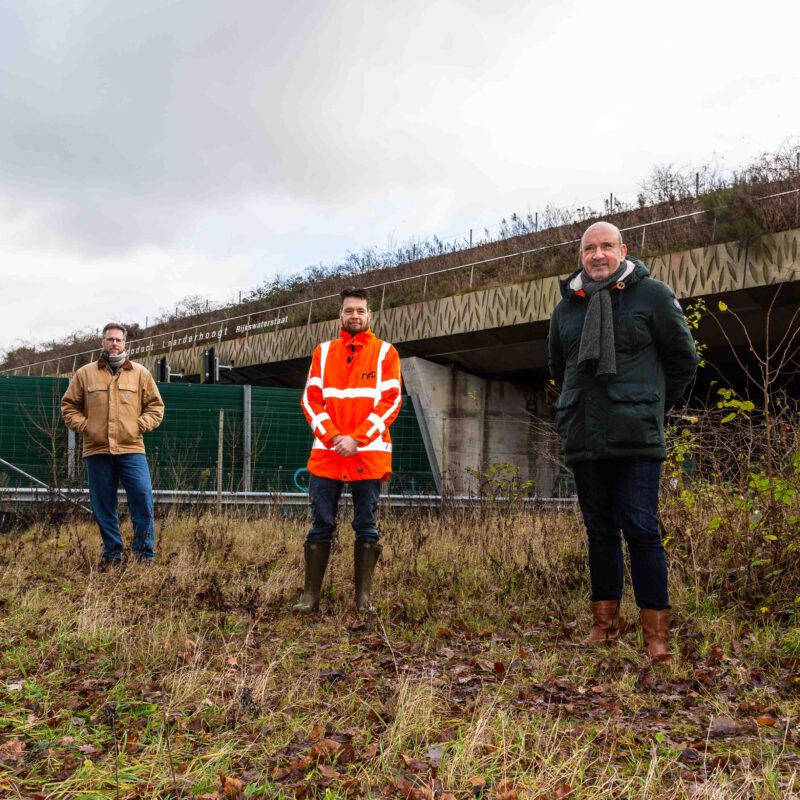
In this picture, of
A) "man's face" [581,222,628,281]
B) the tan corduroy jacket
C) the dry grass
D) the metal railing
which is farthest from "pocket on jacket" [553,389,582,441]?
the metal railing

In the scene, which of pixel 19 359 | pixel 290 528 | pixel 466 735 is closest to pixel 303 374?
pixel 290 528

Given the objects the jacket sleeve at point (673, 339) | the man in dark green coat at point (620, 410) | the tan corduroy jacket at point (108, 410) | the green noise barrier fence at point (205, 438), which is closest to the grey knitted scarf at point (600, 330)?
the man in dark green coat at point (620, 410)

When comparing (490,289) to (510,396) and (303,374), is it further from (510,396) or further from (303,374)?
(303,374)

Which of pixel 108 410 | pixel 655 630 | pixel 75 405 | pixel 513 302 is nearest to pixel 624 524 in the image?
pixel 655 630

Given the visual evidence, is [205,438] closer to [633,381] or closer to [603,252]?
[603,252]

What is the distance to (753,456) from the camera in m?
5.84

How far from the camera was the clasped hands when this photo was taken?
5.55 m

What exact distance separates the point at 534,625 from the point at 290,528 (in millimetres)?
4098

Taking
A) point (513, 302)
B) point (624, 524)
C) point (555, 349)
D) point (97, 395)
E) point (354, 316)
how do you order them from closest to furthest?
1. point (624, 524)
2. point (555, 349)
3. point (354, 316)
4. point (97, 395)
5. point (513, 302)

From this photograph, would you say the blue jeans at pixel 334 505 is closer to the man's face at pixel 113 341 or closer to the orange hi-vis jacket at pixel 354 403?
the orange hi-vis jacket at pixel 354 403

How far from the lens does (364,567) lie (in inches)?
225

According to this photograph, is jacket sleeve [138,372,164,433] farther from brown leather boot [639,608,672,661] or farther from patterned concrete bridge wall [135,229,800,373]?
patterned concrete bridge wall [135,229,800,373]

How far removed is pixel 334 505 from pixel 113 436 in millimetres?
2349

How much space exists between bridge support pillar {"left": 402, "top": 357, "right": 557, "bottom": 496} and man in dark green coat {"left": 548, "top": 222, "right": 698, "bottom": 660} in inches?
532
